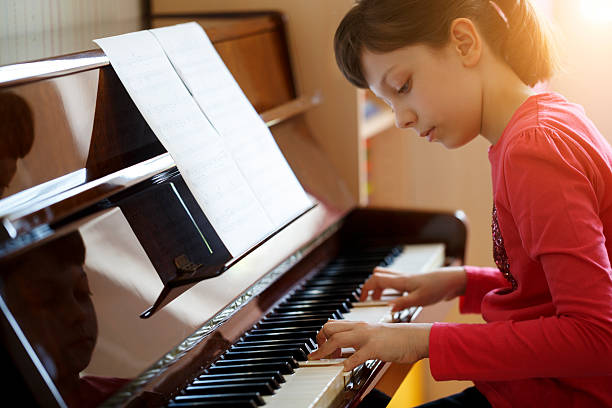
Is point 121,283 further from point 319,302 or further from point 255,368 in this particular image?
point 319,302

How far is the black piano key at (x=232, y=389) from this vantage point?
1.07m

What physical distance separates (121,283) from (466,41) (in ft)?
2.14

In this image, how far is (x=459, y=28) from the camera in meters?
1.20

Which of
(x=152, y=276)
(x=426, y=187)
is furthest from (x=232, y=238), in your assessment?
(x=426, y=187)

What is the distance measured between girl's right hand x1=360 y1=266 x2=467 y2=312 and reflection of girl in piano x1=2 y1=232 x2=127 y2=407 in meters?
0.64

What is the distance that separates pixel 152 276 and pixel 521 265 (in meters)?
0.58

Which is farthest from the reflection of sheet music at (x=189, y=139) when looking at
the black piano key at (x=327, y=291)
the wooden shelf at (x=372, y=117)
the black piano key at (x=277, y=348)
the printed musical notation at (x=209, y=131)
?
the wooden shelf at (x=372, y=117)

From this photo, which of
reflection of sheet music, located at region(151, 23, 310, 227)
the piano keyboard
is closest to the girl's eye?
reflection of sheet music, located at region(151, 23, 310, 227)

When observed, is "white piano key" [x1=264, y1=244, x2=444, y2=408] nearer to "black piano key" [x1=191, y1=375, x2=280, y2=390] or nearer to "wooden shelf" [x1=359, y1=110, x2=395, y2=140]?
"black piano key" [x1=191, y1=375, x2=280, y2=390]

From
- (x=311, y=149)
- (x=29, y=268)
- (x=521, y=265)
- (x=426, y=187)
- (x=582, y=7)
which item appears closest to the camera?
(x=29, y=268)

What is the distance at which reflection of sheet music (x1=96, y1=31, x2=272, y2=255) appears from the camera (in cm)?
120

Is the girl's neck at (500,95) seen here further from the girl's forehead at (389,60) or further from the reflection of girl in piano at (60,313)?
the reflection of girl in piano at (60,313)

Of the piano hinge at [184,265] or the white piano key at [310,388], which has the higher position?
the piano hinge at [184,265]

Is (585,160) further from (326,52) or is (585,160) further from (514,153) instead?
(326,52)
